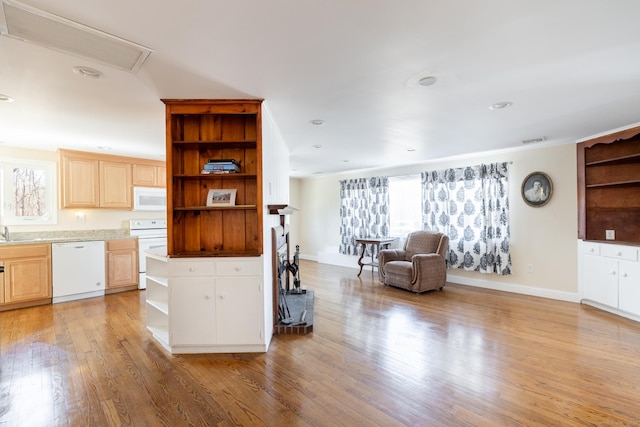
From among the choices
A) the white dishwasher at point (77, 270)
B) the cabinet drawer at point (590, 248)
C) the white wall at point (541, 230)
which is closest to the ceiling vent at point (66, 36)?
the white dishwasher at point (77, 270)

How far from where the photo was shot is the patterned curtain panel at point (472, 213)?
16.1 feet

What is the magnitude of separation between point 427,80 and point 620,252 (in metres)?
3.49

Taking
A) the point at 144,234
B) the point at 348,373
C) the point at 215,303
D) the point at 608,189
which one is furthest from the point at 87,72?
the point at 608,189

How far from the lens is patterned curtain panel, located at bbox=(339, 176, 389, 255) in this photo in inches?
255

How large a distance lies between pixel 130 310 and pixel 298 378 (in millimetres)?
2928

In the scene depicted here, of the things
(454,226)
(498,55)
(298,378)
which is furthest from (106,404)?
(454,226)

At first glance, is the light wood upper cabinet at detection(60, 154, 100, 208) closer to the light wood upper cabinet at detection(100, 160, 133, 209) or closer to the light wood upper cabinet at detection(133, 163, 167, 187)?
the light wood upper cabinet at detection(100, 160, 133, 209)

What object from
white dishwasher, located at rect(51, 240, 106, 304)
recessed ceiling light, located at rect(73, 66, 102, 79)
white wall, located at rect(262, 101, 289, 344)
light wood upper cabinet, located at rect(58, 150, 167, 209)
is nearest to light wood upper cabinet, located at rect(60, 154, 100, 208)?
light wood upper cabinet, located at rect(58, 150, 167, 209)

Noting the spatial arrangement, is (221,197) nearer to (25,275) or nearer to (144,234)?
(144,234)

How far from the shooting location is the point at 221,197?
9.68 ft

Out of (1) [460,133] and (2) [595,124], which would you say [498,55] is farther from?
(2) [595,124]

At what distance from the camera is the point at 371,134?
151 inches

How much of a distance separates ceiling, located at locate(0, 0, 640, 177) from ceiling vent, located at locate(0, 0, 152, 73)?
0.06 metres

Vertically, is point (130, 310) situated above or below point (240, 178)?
below
